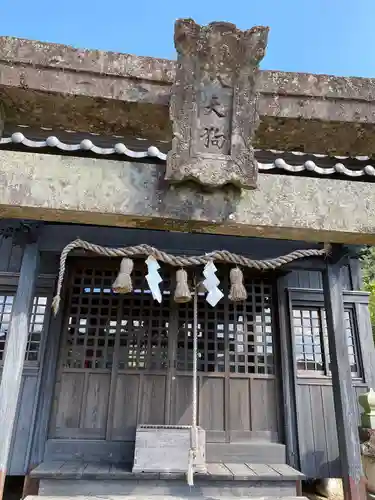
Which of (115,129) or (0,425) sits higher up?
(115,129)

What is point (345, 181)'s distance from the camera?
3.22 metres

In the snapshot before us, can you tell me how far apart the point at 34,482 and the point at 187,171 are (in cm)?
505

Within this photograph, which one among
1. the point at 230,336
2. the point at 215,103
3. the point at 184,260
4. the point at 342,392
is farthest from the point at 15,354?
the point at 342,392

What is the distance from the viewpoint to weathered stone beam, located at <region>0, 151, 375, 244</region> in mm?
2934

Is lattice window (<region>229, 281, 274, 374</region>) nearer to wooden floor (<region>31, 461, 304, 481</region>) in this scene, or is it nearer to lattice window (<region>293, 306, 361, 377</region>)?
lattice window (<region>293, 306, 361, 377</region>)

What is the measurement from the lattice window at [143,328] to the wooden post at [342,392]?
8.62ft

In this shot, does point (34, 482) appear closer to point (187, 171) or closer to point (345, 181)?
point (187, 171)

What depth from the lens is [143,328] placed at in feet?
20.7

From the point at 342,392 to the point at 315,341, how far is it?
1.66 metres

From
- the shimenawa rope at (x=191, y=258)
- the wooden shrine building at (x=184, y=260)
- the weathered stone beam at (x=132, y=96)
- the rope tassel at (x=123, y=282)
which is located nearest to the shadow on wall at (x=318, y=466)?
the wooden shrine building at (x=184, y=260)

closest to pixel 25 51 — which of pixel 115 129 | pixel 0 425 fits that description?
pixel 115 129

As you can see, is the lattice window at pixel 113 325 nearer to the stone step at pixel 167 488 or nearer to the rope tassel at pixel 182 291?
the stone step at pixel 167 488

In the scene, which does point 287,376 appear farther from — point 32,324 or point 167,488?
point 32,324

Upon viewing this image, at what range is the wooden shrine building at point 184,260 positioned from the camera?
3.05 m
